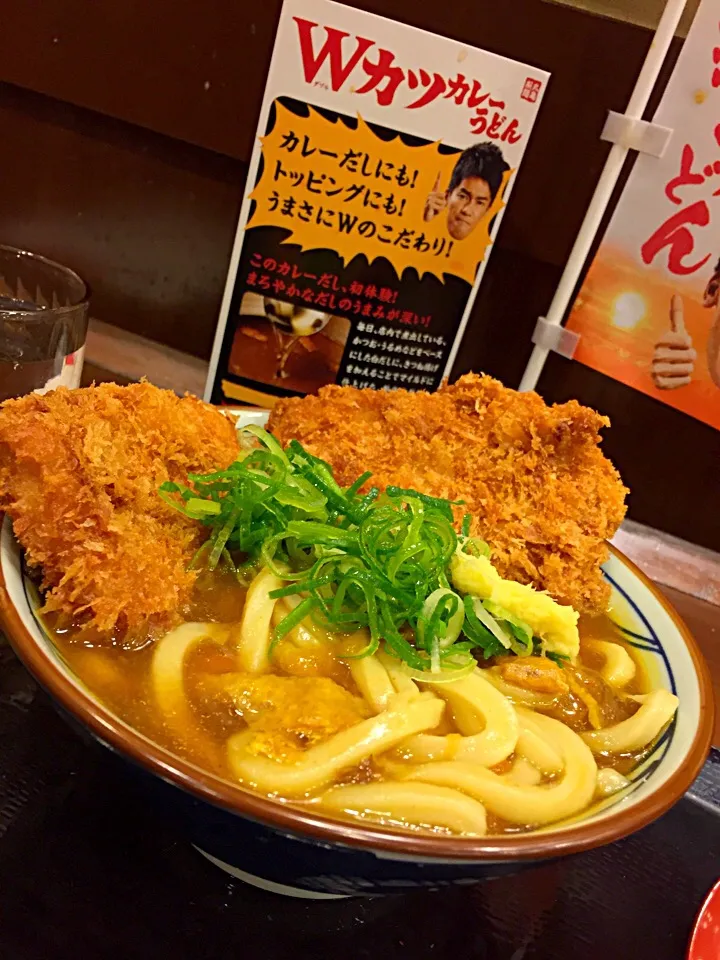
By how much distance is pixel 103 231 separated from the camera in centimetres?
264

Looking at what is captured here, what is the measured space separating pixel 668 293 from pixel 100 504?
1.70 metres

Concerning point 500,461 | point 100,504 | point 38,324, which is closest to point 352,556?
point 100,504

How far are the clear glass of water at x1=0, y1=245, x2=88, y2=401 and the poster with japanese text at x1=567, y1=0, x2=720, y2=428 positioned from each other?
4.72 ft

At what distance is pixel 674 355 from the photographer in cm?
221

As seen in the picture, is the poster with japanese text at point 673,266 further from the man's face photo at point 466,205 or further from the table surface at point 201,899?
the table surface at point 201,899

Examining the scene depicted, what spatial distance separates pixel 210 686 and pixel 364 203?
57.1 inches

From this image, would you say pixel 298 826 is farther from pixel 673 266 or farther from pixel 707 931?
pixel 673 266

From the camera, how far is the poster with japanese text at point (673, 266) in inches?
77.7

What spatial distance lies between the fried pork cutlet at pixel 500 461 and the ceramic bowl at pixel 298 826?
443 mm

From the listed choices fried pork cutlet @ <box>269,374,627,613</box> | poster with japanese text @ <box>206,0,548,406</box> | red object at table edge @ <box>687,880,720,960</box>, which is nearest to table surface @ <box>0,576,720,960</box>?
red object at table edge @ <box>687,880,720,960</box>

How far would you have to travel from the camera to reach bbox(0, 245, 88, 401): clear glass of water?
1.86m

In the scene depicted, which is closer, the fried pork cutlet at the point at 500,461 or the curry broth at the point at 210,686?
the curry broth at the point at 210,686

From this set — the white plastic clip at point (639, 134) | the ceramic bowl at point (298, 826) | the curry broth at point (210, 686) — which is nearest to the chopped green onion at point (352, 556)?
the curry broth at point (210, 686)

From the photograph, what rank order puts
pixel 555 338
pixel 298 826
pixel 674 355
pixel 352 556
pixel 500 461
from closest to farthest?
pixel 298 826, pixel 352 556, pixel 500 461, pixel 674 355, pixel 555 338
